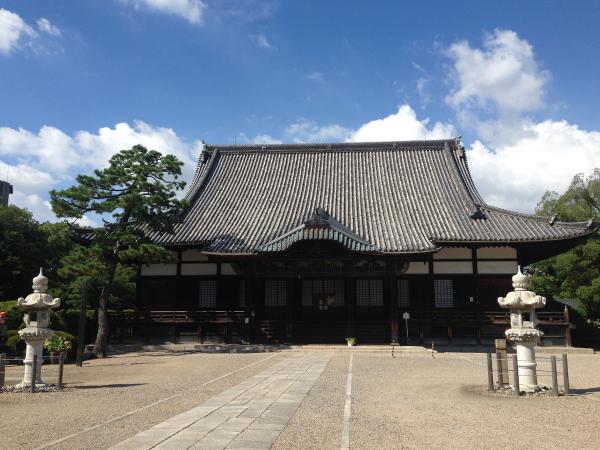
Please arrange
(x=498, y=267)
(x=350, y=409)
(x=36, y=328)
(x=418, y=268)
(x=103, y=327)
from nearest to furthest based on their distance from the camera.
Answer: (x=350, y=409), (x=36, y=328), (x=103, y=327), (x=498, y=267), (x=418, y=268)

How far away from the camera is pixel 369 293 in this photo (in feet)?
83.1

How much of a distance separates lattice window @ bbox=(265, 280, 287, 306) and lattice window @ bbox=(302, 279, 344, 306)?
1.09m

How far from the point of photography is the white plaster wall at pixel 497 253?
24.2m

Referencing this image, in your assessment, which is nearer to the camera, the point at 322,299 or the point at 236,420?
the point at 236,420

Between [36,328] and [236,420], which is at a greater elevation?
[36,328]

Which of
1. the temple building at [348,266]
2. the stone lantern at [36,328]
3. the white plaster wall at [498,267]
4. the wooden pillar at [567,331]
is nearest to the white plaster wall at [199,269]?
the temple building at [348,266]

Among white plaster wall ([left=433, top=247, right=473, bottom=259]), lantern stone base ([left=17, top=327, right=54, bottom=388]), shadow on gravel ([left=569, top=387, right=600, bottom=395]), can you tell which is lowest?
shadow on gravel ([left=569, top=387, right=600, bottom=395])

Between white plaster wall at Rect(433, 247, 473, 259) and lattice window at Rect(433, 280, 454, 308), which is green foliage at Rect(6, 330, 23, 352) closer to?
lattice window at Rect(433, 280, 454, 308)

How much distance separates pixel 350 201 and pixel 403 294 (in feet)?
22.6

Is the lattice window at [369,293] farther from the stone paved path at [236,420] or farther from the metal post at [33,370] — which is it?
the metal post at [33,370]

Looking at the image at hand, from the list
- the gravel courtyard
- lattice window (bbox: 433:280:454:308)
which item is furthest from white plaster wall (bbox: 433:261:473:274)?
the gravel courtyard

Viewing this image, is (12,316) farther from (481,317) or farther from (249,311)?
(481,317)

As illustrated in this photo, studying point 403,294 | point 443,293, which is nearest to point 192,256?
point 403,294

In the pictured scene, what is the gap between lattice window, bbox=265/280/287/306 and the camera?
25.7m
